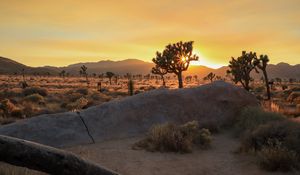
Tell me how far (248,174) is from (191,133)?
133 inches

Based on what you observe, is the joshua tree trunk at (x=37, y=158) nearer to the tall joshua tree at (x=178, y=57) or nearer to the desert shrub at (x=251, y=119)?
the desert shrub at (x=251, y=119)

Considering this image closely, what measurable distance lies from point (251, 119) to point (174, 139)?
11.6 feet

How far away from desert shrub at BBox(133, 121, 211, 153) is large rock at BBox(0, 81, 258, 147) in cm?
213

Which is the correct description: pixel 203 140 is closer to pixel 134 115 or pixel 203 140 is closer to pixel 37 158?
pixel 134 115

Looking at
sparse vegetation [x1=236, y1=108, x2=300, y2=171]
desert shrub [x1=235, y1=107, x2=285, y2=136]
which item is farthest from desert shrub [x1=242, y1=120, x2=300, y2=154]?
desert shrub [x1=235, y1=107, x2=285, y2=136]

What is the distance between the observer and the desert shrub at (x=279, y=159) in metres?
8.92

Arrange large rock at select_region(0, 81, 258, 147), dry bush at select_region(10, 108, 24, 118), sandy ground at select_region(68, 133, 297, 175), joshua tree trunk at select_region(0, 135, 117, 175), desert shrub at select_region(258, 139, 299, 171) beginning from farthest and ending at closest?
dry bush at select_region(10, 108, 24, 118)
large rock at select_region(0, 81, 258, 147)
sandy ground at select_region(68, 133, 297, 175)
desert shrub at select_region(258, 139, 299, 171)
joshua tree trunk at select_region(0, 135, 117, 175)

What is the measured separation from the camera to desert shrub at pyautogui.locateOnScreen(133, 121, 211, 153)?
11414 millimetres

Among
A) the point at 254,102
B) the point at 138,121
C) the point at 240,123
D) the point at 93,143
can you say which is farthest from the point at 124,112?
the point at 254,102

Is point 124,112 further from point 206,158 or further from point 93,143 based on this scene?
point 206,158

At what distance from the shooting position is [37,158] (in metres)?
3.32

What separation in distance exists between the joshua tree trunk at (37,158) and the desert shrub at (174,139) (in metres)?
8.05

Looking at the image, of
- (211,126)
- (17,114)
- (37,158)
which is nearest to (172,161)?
(211,126)

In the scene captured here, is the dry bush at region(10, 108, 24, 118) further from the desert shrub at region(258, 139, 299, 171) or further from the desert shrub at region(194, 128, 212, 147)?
the desert shrub at region(258, 139, 299, 171)
